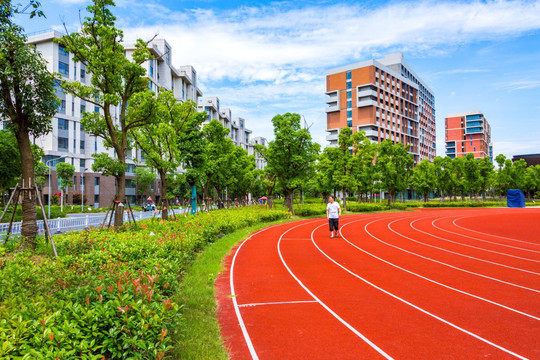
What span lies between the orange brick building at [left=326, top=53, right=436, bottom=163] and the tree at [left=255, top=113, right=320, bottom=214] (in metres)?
41.9

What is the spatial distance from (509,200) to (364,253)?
176 feet

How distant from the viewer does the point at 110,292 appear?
403cm

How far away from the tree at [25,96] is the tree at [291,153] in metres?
22.7

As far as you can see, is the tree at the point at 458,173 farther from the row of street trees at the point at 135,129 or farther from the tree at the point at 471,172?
the row of street trees at the point at 135,129

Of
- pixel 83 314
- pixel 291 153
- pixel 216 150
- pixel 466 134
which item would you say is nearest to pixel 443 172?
pixel 291 153

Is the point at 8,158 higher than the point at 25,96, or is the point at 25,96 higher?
the point at 25,96

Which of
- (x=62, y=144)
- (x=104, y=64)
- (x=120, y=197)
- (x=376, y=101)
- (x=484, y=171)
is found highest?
(x=376, y=101)

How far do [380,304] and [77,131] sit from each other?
2018 inches

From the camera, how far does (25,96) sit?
28.2ft

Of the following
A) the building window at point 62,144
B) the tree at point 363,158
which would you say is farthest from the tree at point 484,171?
the building window at point 62,144

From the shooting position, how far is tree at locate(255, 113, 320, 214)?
3044cm

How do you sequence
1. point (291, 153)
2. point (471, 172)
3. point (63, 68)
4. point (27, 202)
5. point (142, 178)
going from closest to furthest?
point (27, 202)
point (291, 153)
point (63, 68)
point (142, 178)
point (471, 172)

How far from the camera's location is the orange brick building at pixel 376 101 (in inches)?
2795

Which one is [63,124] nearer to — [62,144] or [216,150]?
[62,144]
